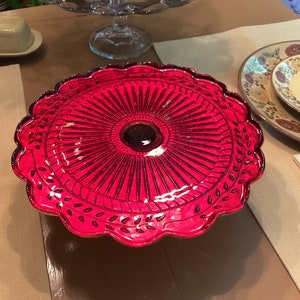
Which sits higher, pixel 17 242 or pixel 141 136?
pixel 141 136

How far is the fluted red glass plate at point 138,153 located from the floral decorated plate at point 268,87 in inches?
4.3

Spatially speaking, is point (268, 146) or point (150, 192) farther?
point (268, 146)

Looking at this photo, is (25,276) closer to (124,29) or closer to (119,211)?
(119,211)

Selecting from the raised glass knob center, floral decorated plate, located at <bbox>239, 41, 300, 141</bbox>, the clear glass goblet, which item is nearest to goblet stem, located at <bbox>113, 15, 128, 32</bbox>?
the clear glass goblet

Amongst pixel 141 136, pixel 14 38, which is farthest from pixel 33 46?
pixel 141 136

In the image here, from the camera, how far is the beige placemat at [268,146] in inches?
20.2

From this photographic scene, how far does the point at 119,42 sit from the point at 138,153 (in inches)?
16.8

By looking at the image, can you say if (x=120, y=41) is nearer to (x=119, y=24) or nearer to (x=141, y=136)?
(x=119, y=24)

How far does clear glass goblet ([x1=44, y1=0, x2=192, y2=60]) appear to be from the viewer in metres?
0.68

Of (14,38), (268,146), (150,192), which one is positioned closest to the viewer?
(150,192)

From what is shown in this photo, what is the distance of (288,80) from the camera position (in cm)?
69

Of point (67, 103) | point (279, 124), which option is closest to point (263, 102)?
point (279, 124)

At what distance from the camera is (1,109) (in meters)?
0.68

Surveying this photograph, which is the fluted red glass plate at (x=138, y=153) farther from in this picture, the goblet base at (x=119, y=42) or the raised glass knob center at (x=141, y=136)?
the goblet base at (x=119, y=42)
